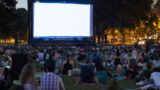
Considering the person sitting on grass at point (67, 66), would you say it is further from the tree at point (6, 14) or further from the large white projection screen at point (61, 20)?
the tree at point (6, 14)

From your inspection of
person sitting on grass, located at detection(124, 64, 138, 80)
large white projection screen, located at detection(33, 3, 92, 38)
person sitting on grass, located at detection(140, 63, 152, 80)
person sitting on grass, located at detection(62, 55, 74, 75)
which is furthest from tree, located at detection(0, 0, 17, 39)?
person sitting on grass, located at detection(140, 63, 152, 80)

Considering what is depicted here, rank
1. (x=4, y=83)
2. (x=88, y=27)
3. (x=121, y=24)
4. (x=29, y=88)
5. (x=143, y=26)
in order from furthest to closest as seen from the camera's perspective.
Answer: (x=143, y=26), (x=121, y=24), (x=88, y=27), (x=4, y=83), (x=29, y=88)

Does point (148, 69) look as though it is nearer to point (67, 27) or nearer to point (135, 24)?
point (67, 27)

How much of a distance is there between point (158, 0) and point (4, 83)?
129ft

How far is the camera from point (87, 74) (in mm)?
9555

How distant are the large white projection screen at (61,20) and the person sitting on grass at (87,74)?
263 inches

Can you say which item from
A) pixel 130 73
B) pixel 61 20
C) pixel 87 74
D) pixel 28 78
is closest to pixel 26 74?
pixel 28 78

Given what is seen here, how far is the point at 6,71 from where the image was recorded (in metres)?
9.97

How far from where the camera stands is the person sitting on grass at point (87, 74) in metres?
9.51

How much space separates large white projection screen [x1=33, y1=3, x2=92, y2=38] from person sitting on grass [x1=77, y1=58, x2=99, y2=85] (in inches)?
263

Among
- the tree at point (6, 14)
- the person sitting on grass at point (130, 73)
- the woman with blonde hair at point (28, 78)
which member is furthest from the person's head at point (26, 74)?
the tree at point (6, 14)

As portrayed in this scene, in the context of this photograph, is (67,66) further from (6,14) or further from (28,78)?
(6,14)

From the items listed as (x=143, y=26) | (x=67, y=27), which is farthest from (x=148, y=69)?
(x=143, y=26)

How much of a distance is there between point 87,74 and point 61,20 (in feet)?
24.2
